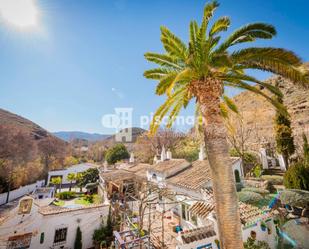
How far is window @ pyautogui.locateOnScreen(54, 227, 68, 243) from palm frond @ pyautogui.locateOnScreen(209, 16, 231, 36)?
18.6m

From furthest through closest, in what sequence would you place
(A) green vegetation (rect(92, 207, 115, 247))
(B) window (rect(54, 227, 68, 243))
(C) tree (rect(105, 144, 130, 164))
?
(C) tree (rect(105, 144, 130, 164))
(A) green vegetation (rect(92, 207, 115, 247))
(B) window (rect(54, 227, 68, 243))

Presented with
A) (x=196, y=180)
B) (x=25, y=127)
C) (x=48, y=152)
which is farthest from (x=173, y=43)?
(x=25, y=127)

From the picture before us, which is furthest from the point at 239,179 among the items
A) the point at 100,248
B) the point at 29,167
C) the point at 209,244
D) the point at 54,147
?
the point at 54,147

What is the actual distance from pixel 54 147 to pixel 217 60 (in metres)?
66.9

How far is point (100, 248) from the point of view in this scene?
564 inches

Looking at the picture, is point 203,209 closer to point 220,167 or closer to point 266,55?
point 220,167

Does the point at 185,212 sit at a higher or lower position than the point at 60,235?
higher

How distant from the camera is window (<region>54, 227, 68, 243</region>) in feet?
47.4

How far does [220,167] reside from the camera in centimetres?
593

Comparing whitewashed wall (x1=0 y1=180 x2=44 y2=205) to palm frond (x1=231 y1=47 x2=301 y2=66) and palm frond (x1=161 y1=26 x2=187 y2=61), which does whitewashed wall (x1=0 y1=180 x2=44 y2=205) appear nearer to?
palm frond (x1=161 y1=26 x2=187 y2=61)

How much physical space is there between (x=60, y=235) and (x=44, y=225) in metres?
1.73

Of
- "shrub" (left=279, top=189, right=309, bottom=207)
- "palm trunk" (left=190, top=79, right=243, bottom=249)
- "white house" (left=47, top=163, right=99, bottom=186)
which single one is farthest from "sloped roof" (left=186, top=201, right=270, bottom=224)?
"white house" (left=47, top=163, right=99, bottom=186)

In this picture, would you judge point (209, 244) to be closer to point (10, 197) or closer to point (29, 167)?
point (10, 197)

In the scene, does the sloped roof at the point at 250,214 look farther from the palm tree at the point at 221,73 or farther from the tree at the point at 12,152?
the tree at the point at 12,152
